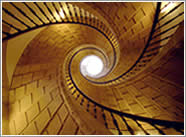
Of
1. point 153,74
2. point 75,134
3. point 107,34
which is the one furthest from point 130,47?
point 75,134

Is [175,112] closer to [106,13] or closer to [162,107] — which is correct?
[162,107]

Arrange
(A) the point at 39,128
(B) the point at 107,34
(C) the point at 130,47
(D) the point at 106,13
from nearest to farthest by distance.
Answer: (A) the point at 39,128
(D) the point at 106,13
(C) the point at 130,47
(B) the point at 107,34

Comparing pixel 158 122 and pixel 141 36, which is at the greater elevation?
pixel 141 36

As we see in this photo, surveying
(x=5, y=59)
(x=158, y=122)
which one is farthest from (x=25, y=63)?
(x=158, y=122)

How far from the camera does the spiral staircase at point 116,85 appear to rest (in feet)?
5.08

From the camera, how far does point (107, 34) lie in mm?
3996

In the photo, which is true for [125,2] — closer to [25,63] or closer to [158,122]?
[158,122]

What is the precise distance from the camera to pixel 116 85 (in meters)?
3.62

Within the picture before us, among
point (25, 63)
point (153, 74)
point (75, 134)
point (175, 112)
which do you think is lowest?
point (175, 112)

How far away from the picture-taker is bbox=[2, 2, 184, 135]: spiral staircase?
155 cm

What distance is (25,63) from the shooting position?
2309mm

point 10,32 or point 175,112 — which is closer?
point 10,32

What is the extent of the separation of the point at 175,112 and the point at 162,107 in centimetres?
26

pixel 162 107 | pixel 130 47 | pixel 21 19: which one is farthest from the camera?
pixel 130 47
